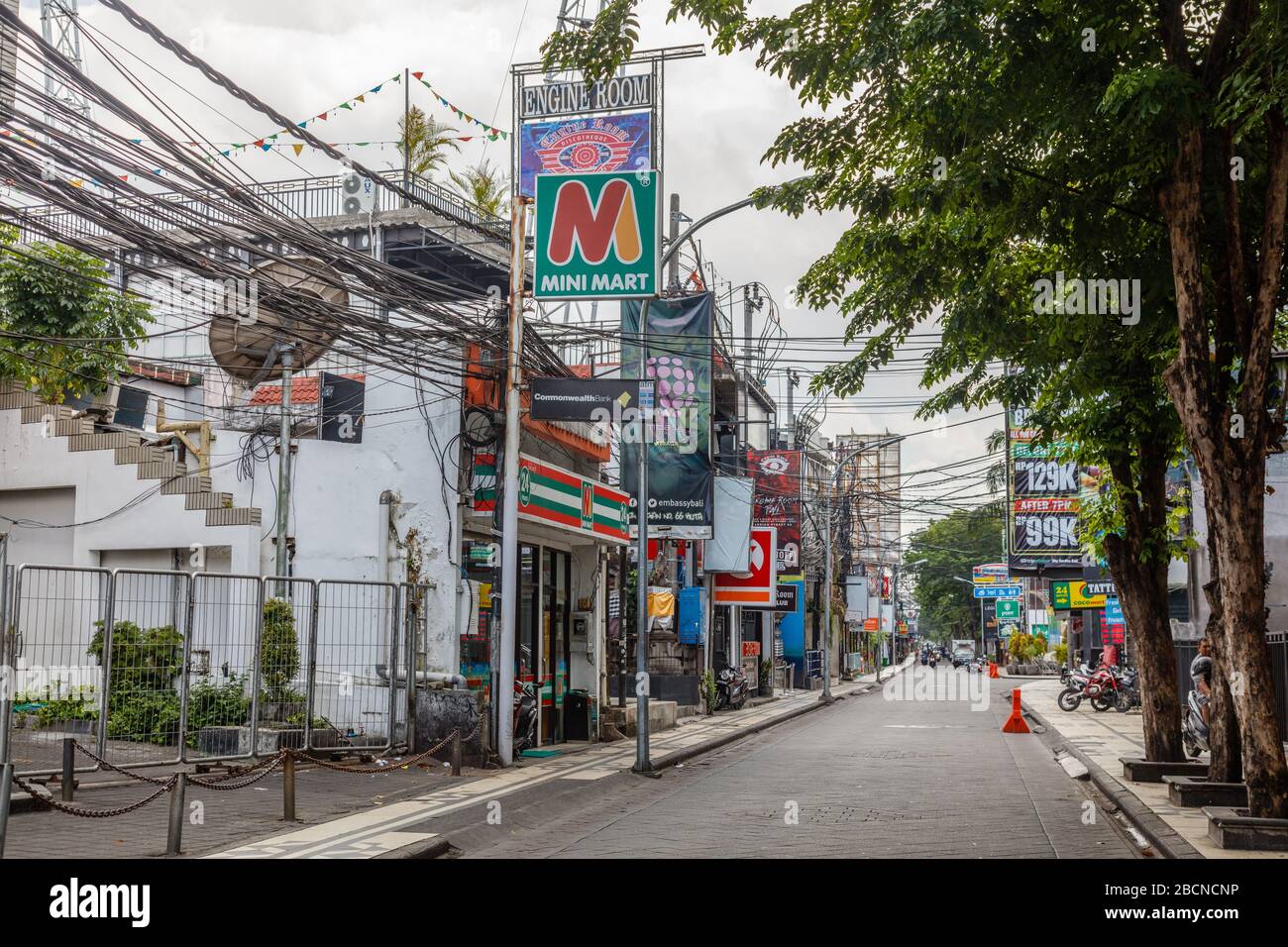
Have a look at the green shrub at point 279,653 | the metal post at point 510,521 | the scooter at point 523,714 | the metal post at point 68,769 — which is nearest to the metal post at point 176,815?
the metal post at point 68,769

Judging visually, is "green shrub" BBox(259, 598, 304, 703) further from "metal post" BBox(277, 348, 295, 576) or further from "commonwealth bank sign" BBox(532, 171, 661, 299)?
"commonwealth bank sign" BBox(532, 171, 661, 299)

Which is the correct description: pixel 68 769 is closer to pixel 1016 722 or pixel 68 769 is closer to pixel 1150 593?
pixel 1150 593

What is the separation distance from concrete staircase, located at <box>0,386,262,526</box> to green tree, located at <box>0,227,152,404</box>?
0.60m

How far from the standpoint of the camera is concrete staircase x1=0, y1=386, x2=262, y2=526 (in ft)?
56.9

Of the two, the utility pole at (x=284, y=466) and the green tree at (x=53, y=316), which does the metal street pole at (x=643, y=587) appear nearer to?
the utility pole at (x=284, y=466)

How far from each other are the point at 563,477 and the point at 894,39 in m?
10.1

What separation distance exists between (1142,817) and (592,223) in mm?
9679

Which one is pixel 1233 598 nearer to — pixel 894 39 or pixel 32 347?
pixel 894 39

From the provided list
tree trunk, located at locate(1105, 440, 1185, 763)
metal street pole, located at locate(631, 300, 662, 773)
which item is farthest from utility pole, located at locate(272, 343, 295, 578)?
tree trunk, located at locate(1105, 440, 1185, 763)

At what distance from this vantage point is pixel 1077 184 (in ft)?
42.0

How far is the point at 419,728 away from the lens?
16.4m

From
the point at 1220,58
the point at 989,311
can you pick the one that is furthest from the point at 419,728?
the point at 1220,58

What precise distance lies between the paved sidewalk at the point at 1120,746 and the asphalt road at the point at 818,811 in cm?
56

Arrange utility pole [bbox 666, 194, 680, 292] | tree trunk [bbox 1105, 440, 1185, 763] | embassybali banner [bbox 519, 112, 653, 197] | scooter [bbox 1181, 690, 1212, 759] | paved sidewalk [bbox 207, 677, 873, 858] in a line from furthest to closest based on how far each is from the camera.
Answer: utility pole [bbox 666, 194, 680, 292], embassybali banner [bbox 519, 112, 653, 197], scooter [bbox 1181, 690, 1212, 759], tree trunk [bbox 1105, 440, 1185, 763], paved sidewalk [bbox 207, 677, 873, 858]
